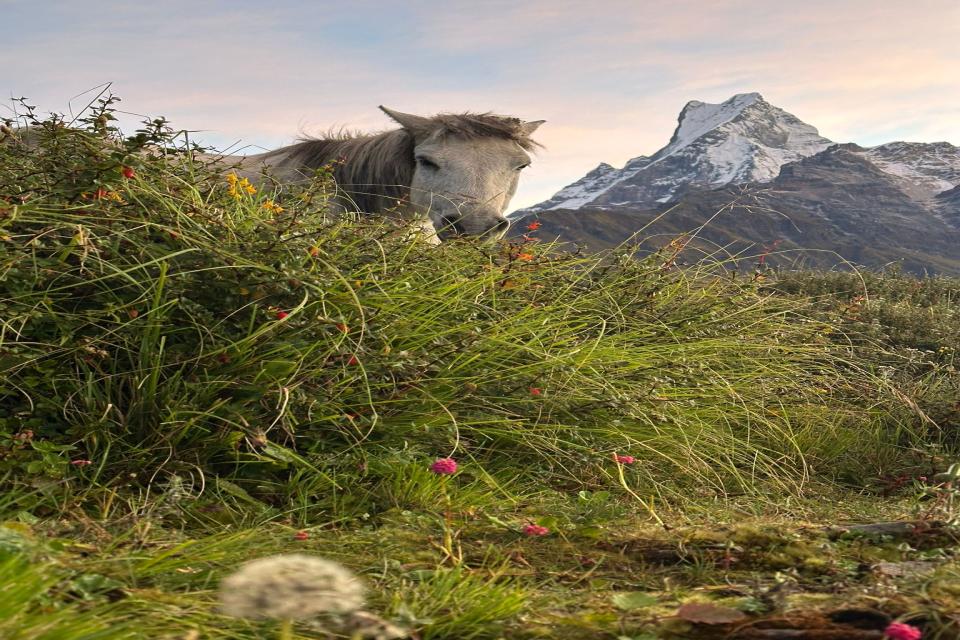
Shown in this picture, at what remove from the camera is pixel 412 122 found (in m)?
7.50

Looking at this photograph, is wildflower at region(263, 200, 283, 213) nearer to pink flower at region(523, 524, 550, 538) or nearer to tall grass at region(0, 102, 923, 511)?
tall grass at region(0, 102, 923, 511)

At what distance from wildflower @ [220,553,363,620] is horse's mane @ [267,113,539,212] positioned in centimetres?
627

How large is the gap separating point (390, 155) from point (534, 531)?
559 cm

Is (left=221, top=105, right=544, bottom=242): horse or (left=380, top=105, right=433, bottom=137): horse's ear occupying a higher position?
(left=380, top=105, right=433, bottom=137): horse's ear

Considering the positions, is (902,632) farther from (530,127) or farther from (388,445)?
(530,127)

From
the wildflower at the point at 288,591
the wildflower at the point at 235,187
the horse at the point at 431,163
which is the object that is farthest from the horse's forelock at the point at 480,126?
the wildflower at the point at 288,591

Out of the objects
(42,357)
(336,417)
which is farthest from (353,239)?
(42,357)

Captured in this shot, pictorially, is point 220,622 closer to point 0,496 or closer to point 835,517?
point 0,496

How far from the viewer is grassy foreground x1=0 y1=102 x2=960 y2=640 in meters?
1.75

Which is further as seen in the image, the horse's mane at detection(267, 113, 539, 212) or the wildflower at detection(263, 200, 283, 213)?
the horse's mane at detection(267, 113, 539, 212)

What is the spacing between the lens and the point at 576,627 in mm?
1671

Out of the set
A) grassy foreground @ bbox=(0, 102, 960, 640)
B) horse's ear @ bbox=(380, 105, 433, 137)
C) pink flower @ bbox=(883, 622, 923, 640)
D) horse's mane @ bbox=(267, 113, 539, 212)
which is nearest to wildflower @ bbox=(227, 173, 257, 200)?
grassy foreground @ bbox=(0, 102, 960, 640)

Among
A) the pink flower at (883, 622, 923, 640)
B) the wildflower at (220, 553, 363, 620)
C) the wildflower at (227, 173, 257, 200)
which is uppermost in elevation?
the wildflower at (227, 173, 257, 200)

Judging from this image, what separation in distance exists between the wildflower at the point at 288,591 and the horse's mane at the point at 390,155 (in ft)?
20.6
